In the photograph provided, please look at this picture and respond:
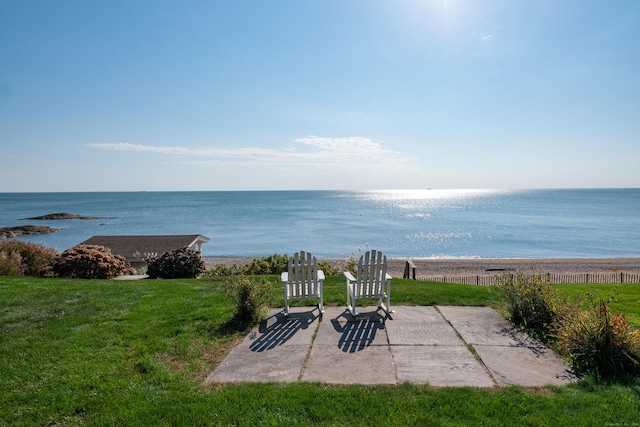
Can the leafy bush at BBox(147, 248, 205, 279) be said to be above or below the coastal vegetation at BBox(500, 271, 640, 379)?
below

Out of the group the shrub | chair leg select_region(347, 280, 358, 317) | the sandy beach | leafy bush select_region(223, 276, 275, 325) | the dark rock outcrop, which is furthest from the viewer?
the dark rock outcrop

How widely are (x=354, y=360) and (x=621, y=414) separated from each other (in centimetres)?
240

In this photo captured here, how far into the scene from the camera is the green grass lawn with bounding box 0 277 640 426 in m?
2.88

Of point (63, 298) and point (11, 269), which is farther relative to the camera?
point (11, 269)

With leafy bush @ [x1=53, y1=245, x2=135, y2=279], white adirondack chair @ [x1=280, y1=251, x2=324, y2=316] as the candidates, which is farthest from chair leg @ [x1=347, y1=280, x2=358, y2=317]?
leafy bush @ [x1=53, y1=245, x2=135, y2=279]

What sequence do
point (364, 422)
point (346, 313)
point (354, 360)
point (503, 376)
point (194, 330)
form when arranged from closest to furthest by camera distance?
point (364, 422) → point (503, 376) → point (354, 360) → point (194, 330) → point (346, 313)

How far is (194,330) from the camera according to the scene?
5.06 meters

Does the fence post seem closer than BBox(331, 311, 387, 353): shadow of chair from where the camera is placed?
No

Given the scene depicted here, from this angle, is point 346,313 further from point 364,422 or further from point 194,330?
point 364,422

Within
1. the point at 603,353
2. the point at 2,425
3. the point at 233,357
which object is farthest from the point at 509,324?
the point at 2,425

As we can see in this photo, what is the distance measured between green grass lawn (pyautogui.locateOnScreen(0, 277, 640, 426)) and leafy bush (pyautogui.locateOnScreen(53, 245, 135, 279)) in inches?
275

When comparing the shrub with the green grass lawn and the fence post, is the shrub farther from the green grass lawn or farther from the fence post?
the fence post

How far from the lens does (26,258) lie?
11633 mm

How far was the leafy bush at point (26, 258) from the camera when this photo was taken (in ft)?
35.0
